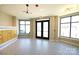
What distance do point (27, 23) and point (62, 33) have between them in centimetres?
324

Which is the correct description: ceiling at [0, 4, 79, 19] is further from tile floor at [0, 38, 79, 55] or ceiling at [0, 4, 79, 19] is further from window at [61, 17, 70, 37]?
tile floor at [0, 38, 79, 55]

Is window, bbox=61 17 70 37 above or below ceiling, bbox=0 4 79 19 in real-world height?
below

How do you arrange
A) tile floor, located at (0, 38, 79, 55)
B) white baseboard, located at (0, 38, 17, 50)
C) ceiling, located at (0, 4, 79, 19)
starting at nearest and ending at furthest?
tile floor, located at (0, 38, 79, 55)
ceiling, located at (0, 4, 79, 19)
white baseboard, located at (0, 38, 17, 50)

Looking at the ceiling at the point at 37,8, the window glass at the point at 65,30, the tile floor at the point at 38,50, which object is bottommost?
the tile floor at the point at 38,50

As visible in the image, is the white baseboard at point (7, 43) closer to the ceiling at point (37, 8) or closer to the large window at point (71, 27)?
the ceiling at point (37, 8)

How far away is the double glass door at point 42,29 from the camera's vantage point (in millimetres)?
12633

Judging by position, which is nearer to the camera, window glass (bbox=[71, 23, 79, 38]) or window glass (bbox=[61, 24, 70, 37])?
window glass (bbox=[71, 23, 79, 38])

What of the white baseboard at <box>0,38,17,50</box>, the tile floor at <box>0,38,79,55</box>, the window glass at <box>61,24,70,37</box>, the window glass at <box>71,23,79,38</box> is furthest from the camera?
the window glass at <box>61,24,70,37</box>

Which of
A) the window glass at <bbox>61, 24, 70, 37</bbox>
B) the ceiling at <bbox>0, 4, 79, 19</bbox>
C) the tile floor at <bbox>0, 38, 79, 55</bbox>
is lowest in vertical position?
the tile floor at <bbox>0, 38, 79, 55</bbox>

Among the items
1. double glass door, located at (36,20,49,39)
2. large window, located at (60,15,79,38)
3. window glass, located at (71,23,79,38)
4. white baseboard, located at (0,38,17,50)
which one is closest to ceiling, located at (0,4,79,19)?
large window, located at (60,15,79,38)

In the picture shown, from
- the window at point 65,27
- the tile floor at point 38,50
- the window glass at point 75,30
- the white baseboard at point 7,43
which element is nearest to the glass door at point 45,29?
the window at point 65,27

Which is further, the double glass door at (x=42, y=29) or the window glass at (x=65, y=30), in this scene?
the double glass door at (x=42, y=29)

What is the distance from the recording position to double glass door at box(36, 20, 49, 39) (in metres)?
12.6
